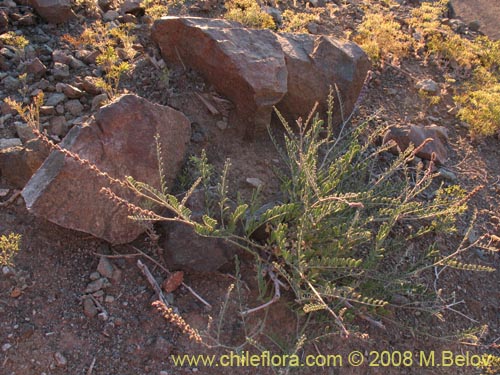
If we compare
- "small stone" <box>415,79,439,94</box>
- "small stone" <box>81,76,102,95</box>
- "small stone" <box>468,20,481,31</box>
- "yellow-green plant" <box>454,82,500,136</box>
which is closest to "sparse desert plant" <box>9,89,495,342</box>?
"small stone" <box>81,76,102,95</box>

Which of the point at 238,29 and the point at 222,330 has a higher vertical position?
the point at 238,29

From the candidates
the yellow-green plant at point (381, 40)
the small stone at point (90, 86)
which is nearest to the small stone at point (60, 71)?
the small stone at point (90, 86)

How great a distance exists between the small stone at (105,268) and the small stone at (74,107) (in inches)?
42.7

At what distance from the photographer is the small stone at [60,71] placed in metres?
3.51

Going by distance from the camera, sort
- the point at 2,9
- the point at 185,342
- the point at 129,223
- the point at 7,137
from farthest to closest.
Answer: the point at 2,9 → the point at 7,137 → the point at 129,223 → the point at 185,342

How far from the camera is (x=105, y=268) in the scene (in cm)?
273

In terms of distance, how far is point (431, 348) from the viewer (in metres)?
2.87

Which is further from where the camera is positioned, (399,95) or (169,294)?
(399,95)

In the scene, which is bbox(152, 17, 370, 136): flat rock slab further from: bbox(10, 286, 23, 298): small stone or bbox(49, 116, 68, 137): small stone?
bbox(10, 286, 23, 298): small stone

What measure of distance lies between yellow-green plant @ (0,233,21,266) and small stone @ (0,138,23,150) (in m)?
0.60

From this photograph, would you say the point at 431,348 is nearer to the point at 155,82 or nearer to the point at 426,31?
the point at 155,82

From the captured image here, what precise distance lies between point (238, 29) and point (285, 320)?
2039mm

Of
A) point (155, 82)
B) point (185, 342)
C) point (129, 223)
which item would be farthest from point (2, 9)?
point (185, 342)

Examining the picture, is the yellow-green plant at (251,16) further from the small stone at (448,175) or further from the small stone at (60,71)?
the small stone at (448,175)
